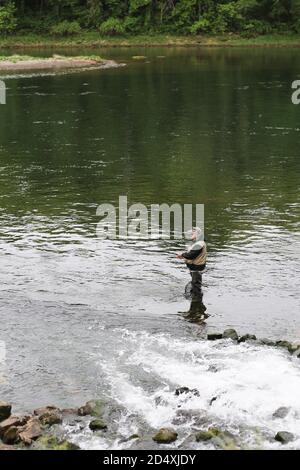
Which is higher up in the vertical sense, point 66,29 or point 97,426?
point 66,29

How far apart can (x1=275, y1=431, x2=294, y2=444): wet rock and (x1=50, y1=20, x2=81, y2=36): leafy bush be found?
4286 inches

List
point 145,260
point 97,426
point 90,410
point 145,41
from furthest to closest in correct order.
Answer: point 145,41, point 145,260, point 90,410, point 97,426

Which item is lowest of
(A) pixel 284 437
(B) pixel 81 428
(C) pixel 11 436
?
(B) pixel 81 428

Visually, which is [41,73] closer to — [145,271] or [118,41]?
[118,41]

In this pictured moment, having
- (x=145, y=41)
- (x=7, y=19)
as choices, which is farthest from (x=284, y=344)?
(x=7, y=19)

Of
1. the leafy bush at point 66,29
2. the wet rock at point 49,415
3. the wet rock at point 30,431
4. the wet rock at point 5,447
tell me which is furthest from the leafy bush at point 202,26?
the wet rock at point 5,447

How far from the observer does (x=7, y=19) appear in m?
119

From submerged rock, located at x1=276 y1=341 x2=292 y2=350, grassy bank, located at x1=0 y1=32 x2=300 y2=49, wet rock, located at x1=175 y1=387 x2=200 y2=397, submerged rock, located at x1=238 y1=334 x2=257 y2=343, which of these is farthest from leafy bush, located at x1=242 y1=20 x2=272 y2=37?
wet rock, located at x1=175 y1=387 x2=200 y2=397

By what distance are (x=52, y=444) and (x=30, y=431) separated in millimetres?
602

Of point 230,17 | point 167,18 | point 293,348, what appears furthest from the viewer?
point 167,18

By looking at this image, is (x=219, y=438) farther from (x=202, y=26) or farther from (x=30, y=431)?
(x=202, y=26)

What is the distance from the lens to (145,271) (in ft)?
78.1

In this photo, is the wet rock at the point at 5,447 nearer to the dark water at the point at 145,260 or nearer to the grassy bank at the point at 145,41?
the dark water at the point at 145,260

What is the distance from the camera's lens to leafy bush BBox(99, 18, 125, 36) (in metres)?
113
